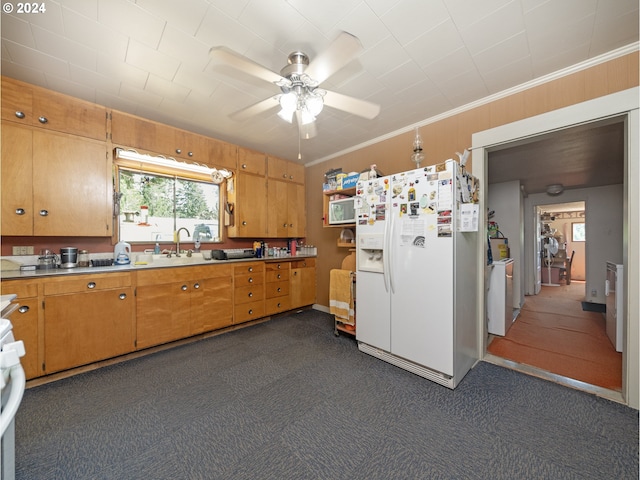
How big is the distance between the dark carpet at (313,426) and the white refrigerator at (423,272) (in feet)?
0.70

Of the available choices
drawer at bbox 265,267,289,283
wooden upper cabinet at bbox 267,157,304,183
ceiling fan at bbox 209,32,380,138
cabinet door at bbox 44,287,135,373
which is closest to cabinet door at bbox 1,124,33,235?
cabinet door at bbox 44,287,135,373

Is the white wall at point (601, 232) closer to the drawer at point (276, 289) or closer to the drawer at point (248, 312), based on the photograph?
the drawer at point (276, 289)

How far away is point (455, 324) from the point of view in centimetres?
198

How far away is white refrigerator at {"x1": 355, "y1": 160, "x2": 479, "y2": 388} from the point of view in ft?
6.53

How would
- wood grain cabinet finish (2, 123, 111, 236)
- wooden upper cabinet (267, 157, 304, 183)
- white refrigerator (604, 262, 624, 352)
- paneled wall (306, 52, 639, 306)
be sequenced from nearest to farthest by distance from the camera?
paneled wall (306, 52, 639, 306) < wood grain cabinet finish (2, 123, 111, 236) < white refrigerator (604, 262, 624, 352) < wooden upper cabinet (267, 157, 304, 183)

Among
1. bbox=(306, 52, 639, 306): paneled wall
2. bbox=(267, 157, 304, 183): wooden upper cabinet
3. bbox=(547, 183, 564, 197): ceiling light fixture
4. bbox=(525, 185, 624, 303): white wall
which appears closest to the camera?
bbox=(306, 52, 639, 306): paneled wall

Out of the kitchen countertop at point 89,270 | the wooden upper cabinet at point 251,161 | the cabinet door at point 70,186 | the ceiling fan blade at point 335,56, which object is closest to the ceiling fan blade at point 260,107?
the ceiling fan blade at point 335,56

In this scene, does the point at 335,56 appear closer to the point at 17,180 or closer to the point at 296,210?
the point at 17,180

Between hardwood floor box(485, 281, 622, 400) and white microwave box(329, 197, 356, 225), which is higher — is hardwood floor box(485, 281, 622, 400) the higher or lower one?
the lower one

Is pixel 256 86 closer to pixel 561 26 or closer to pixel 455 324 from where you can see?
pixel 561 26

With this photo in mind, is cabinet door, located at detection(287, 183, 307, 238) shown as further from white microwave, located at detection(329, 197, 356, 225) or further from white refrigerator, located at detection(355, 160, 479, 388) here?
white refrigerator, located at detection(355, 160, 479, 388)

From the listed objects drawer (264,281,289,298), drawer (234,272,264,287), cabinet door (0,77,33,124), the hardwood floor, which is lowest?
the hardwood floor

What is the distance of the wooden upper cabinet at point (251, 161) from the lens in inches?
140

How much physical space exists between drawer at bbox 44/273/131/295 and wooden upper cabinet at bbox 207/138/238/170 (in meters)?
1.71
